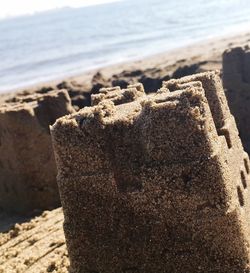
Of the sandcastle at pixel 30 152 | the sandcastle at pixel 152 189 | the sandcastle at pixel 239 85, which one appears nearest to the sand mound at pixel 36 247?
the sandcastle at pixel 30 152

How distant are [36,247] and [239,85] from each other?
4.76 metres

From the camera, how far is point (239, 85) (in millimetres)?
10805

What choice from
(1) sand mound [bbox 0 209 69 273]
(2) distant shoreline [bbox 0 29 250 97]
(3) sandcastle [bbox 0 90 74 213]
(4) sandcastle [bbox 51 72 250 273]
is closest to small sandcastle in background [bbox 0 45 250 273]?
(4) sandcastle [bbox 51 72 250 273]

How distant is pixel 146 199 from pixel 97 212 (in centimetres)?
47

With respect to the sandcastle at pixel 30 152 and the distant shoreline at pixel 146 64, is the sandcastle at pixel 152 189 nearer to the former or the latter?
the sandcastle at pixel 30 152

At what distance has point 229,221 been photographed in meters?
4.91

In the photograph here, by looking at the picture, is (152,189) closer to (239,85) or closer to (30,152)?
(30,152)

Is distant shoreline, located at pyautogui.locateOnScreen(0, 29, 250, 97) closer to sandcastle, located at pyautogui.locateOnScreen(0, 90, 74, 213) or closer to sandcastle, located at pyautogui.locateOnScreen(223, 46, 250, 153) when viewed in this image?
sandcastle, located at pyautogui.locateOnScreen(223, 46, 250, 153)

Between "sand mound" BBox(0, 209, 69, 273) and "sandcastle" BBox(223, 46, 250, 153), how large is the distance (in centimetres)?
352

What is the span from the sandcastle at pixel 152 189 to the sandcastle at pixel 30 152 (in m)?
4.93

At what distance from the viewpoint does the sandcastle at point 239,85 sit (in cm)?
1077

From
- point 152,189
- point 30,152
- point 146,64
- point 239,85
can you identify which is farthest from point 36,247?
point 146,64

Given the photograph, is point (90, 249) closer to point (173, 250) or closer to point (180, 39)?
point (173, 250)

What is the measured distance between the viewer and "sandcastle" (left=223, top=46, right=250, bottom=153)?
10773 millimetres
